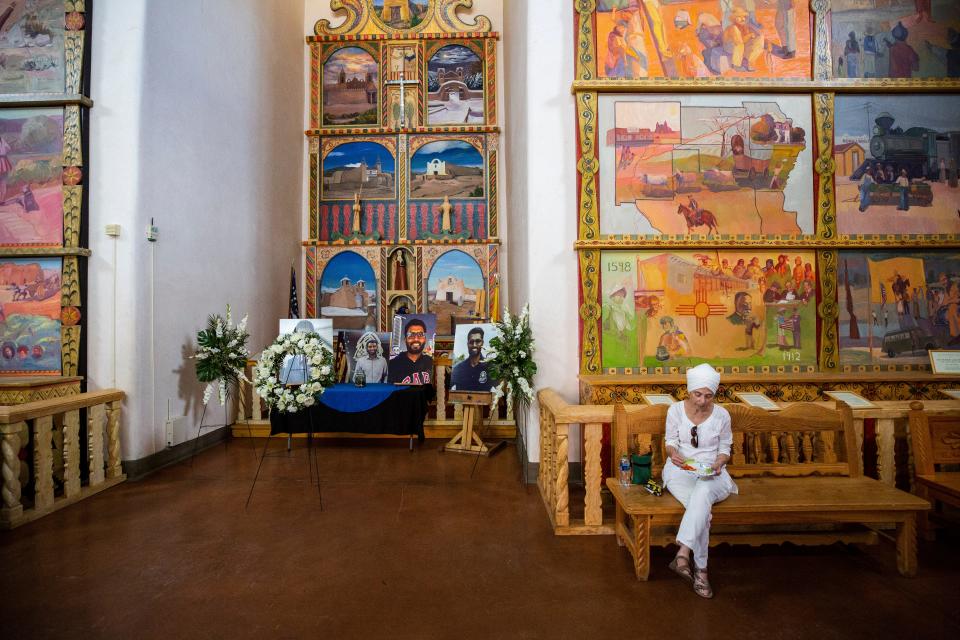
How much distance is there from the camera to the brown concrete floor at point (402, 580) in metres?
3.00

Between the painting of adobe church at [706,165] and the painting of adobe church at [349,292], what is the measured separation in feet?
19.8

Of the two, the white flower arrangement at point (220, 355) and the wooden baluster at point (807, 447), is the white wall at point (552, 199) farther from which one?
the white flower arrangement at point (220, 355)

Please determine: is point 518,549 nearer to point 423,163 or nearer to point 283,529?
point 283,529

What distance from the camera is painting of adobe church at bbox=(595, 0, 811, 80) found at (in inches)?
224

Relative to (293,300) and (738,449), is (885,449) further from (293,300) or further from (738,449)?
(293,300)

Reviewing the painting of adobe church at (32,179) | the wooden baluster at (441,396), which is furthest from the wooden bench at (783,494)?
the painting of adobe church at (32,179)

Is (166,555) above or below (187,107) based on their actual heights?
below

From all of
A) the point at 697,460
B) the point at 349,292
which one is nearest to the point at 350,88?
the point at 349,292

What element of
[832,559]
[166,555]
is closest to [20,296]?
[166,555]

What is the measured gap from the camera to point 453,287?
10.5 m

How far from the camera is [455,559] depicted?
3855mm

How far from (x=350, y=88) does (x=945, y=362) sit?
34.5 feet

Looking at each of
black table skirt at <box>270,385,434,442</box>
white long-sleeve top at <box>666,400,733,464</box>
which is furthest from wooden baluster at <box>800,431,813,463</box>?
black table skirt at <box>270,385,434,442</box>

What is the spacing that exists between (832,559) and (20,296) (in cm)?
807
